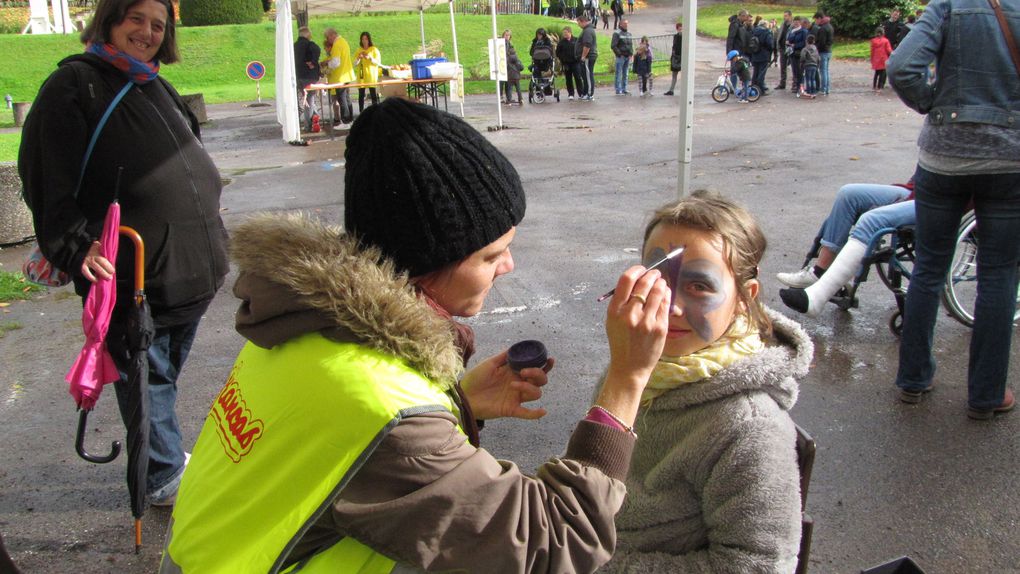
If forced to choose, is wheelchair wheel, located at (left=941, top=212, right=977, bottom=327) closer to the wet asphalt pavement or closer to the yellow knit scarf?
the wet asphalt pavement

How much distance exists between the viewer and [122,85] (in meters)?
2.99

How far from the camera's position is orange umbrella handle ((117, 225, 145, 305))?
2.92 metres

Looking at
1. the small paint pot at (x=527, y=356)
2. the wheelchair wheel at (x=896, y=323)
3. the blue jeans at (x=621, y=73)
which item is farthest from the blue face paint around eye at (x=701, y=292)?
the blue jeans at (x=621, y=73)

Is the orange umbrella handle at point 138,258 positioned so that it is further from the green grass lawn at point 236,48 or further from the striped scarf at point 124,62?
the green grass lawn at point 236,48

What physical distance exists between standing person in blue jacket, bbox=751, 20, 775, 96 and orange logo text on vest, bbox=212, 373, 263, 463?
19167 millimetres

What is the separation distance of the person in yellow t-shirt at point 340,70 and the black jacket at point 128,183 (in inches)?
535

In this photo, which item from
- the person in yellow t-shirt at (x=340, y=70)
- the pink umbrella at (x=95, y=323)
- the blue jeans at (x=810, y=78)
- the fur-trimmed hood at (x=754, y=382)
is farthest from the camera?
the blue jeans at (x=810, y=78)

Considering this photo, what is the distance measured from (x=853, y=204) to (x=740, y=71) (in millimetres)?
14527

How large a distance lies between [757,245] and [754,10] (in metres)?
41.9

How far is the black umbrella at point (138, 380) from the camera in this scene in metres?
2.95

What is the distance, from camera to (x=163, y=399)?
327cm

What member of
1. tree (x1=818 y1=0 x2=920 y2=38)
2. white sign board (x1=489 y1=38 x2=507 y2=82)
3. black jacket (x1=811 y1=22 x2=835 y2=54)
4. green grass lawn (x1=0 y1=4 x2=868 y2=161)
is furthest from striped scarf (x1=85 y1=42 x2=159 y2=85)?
tree (x1=818 y1=0 x2=920 y2=38)

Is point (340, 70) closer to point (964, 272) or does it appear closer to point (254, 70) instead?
point (254, 70)

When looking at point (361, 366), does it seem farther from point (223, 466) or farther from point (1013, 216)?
point (1013, 216)
